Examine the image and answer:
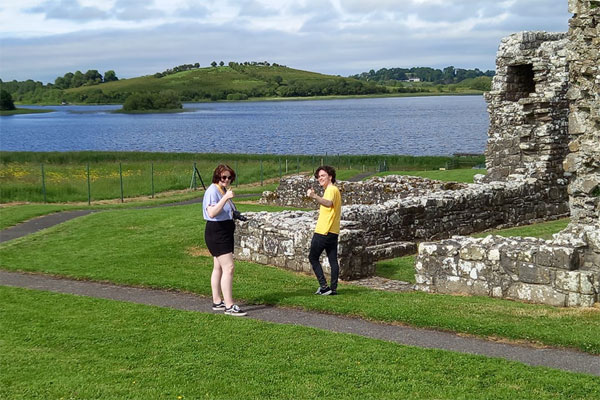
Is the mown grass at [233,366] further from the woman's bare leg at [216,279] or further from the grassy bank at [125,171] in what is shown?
the grassy bank at [125,171]

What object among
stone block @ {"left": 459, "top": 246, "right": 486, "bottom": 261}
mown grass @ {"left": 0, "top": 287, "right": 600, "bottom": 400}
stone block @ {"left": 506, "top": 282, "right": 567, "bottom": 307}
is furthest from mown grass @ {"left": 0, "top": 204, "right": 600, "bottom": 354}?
mown grass @ {"left": 0, "top": 287, "right": 600, "bottom": 400}

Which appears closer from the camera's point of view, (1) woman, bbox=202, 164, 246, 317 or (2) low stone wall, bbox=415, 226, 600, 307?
(1) woman, bbox=202, 164, 246, 317

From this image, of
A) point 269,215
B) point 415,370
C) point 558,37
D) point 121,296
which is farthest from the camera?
point 558,37

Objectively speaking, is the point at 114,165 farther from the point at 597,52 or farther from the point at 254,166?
the point at 597,52

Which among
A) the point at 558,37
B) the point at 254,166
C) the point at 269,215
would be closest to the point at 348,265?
the point at 269,215

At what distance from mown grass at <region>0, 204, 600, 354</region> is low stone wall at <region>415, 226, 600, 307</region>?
403 millimetres

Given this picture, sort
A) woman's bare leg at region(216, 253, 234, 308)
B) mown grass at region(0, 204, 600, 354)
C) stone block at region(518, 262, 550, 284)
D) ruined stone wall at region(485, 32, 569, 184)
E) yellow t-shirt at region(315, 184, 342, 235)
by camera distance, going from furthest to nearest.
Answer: ruined stone wall at region(485, 32, 569, 184) → yellow t-shirt at region(315, 184, 342, 235) → stone block at region(518, 262, 550, 284) → woman's bare leg at region(216, 253, 234, 308) → mown grass at region(0, 204, 600, 354)

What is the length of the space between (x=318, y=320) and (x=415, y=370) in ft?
8.75

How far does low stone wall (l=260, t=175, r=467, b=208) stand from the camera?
83.7ft

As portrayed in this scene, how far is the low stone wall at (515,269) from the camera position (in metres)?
11.2

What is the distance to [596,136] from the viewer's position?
13750 mm

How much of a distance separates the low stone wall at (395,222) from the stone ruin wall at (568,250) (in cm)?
228

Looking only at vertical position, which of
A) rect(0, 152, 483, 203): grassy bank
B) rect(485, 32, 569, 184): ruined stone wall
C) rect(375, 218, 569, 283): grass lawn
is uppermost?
rect(485, 32, 569, 184): ruined stone wall

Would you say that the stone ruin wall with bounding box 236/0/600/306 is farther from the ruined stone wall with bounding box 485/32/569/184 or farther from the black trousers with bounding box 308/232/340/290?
the black trousers with bounding box 308/232/340/290
